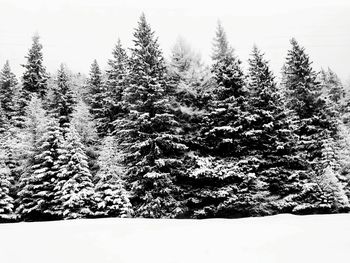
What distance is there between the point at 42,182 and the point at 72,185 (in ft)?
11.7

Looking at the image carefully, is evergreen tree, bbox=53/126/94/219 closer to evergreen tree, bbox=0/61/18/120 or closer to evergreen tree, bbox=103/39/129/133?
evergreen tree, bbox=103/39/129/133

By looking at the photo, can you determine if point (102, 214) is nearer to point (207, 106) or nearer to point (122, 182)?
point (122, 182)

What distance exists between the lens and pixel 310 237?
4.61 metres

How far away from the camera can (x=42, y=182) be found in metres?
21.9

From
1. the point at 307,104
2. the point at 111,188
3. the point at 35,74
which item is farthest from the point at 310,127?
the point at 35,74

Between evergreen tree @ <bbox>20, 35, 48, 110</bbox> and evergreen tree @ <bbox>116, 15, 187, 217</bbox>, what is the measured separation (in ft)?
67.0

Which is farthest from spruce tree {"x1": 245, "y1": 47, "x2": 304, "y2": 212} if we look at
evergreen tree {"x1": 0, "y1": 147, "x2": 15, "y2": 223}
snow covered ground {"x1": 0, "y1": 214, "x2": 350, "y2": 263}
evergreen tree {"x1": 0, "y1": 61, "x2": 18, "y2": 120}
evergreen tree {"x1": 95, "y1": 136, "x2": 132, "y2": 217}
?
evergreen tree {"x1": 0, "y1": 61, "x2": 18, "y2": 120}

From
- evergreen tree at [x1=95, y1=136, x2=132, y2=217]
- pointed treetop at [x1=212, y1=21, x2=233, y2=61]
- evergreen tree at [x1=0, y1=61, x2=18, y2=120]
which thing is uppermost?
evergreen tree at [x1=0, y1=61, x2=18, y2=120]

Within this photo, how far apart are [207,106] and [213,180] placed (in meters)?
5.00

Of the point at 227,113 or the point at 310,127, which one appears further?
the point at 310,127

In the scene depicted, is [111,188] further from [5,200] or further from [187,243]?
[187,243]

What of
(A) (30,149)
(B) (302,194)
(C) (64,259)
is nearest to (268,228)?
(C) (64,259)

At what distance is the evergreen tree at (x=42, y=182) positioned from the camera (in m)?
20.7

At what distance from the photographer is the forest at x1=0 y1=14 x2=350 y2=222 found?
17.8 m
